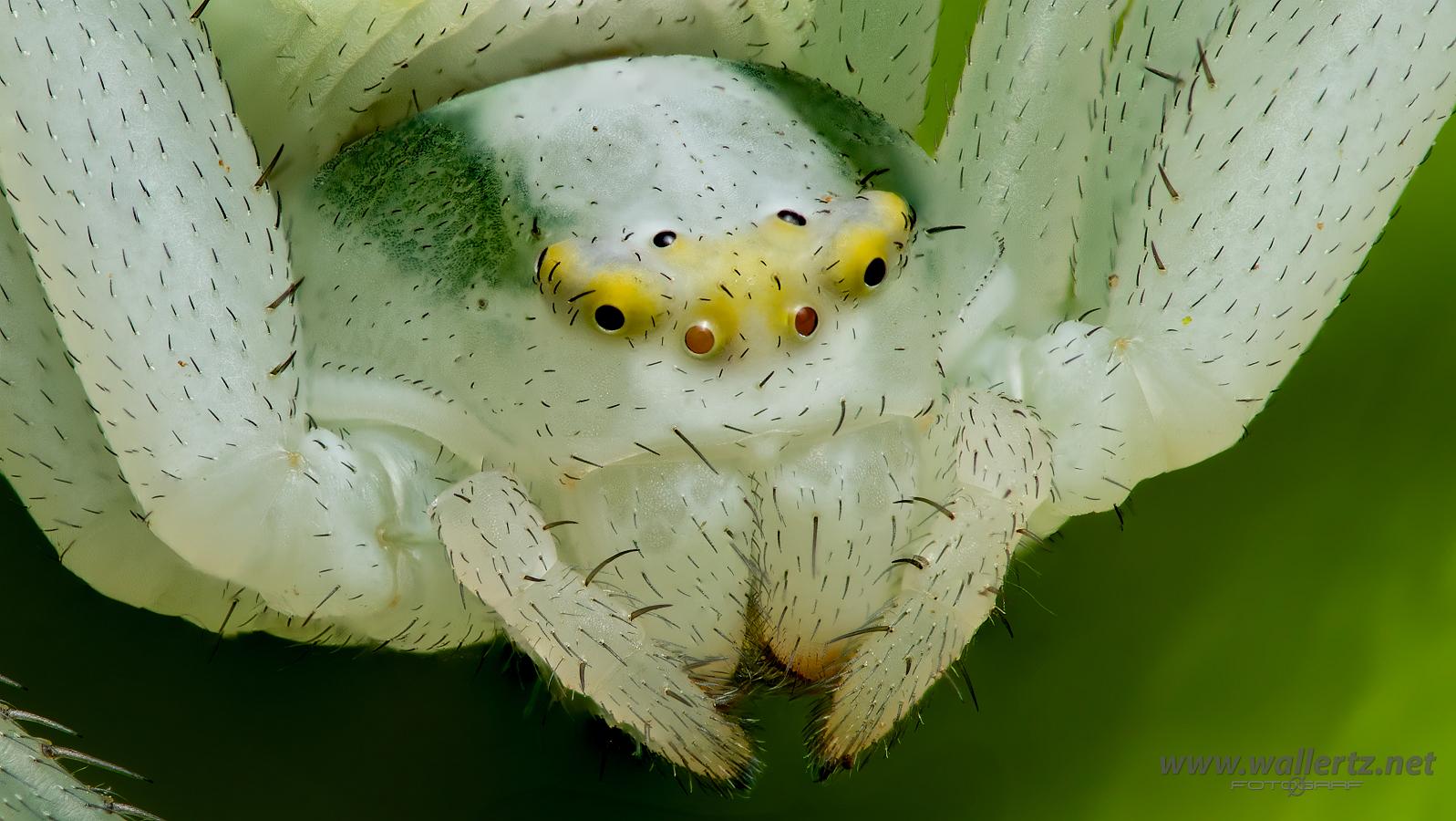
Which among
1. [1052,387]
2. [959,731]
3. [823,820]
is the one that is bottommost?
[823,820]

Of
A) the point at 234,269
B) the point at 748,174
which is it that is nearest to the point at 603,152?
the point at 748,174

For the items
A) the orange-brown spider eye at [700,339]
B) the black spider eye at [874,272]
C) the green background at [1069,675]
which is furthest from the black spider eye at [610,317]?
the green background at [1069,675]

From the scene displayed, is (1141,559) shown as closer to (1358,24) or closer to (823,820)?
(823,820)

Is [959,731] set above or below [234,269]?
below

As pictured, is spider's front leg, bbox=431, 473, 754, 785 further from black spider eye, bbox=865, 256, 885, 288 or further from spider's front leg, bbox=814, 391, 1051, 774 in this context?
black spider eye, bbox=865, 256, 885, 288

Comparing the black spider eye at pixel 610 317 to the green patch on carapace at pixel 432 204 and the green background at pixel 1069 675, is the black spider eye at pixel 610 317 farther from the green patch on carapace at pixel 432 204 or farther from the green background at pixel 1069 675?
the green background at pixel 1069 675

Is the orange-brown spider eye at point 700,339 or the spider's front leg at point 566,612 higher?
the orange-brown spider eye at point 700,339

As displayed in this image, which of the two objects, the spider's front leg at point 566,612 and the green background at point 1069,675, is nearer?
the spider's front leg at point 566,612
